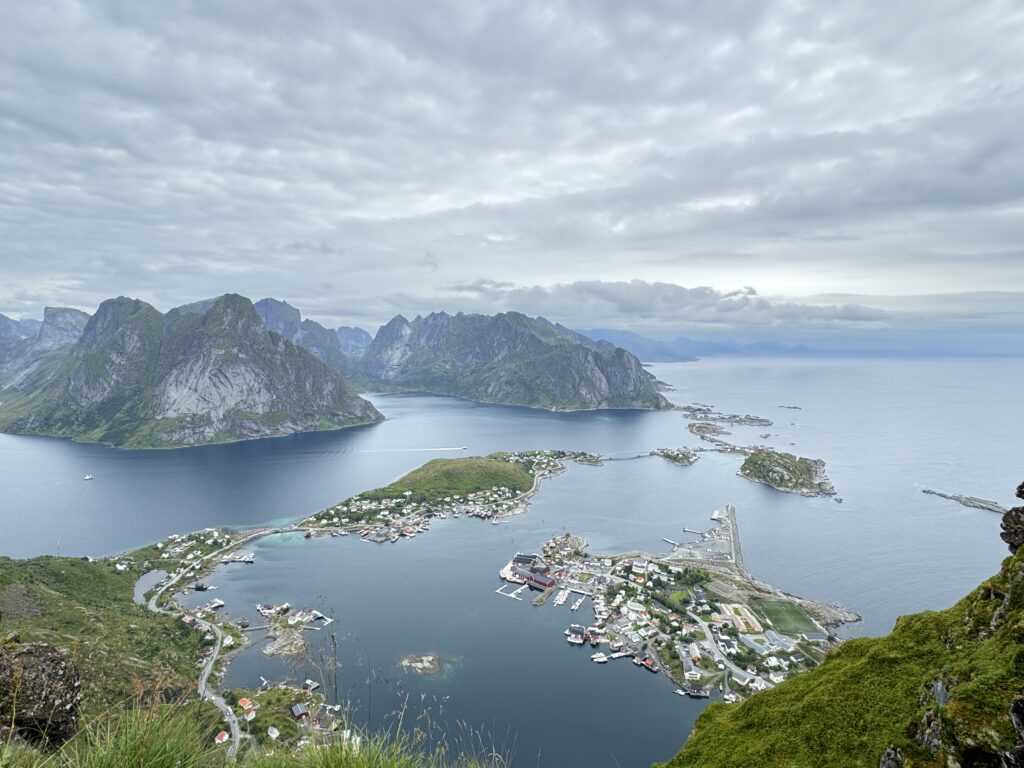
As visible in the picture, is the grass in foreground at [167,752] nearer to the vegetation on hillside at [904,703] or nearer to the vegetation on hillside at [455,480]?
the vegetation on hillside at [904,703]

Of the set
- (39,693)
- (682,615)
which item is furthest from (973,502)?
(39,693)

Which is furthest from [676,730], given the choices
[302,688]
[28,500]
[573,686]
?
[28,500]

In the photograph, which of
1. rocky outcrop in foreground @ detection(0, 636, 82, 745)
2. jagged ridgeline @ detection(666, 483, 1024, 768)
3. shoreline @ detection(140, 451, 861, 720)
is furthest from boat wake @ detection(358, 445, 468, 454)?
rocky outcrop in foreground @ detection(0, 636, 82, 745)

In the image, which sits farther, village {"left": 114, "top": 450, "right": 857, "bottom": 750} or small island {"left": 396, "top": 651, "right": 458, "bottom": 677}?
small island {"left": 396, "top": 651, "right": 458, "bottom": 677}

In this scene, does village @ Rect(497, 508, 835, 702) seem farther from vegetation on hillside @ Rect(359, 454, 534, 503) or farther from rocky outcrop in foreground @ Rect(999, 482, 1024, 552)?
rocky outcrop in foreground @ Rect(999, 482, 1024, 552)

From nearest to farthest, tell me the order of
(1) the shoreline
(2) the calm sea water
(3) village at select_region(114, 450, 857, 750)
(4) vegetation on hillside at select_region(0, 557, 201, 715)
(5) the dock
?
(4) vegetation on hillside at select_region(0, 557, 201, 715)
(2) the calm sea water
(3) village at select_region(114, 450, 857, 750)
(1) the shoreline
(5) the dock

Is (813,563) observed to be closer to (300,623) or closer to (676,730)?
(676,730)
